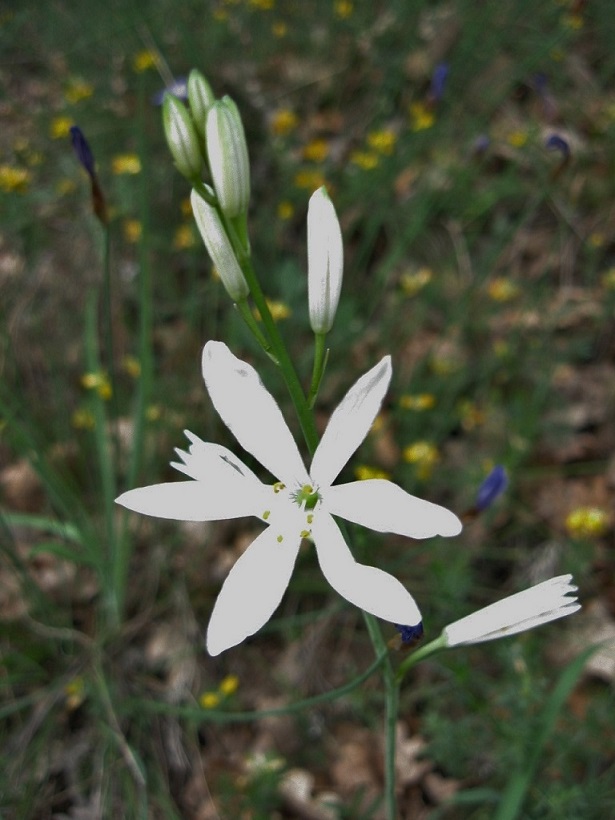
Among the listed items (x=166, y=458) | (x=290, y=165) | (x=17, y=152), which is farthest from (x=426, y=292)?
(x=17, y=152)

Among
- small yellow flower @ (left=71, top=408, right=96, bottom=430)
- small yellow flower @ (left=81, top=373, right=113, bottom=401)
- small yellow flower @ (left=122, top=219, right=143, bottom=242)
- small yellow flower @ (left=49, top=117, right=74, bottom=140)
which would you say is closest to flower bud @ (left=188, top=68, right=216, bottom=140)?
small yellow flower @ (left=81, top=373, right=113, bottom=401)

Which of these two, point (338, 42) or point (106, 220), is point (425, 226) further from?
point (106, 220)

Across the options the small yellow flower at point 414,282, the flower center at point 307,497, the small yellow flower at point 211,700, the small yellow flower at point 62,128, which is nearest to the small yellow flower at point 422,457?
the small yellow flower at point 414,282

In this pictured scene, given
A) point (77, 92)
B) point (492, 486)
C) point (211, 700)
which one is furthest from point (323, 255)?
point (77, 92)

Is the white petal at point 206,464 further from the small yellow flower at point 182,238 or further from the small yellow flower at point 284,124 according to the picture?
the small yellow flower at point 284,124

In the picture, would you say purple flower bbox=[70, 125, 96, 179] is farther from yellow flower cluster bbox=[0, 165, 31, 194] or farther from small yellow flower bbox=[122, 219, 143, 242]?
small yellow flower bbox=[122, 219, 143, 242]

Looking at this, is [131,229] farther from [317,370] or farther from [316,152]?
[317,370]
